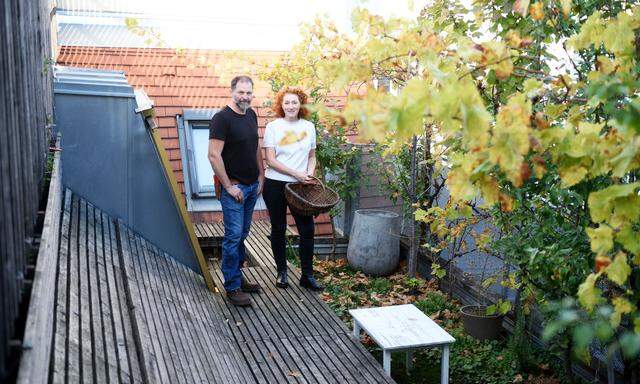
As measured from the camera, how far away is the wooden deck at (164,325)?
402 centimetres

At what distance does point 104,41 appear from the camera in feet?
36.3

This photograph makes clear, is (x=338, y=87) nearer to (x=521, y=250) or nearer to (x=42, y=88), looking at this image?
(x=521, y=250)

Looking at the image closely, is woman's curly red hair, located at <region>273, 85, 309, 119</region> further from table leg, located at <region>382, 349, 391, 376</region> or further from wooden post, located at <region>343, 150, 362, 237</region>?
table leg, located at <region>382, 349, 391, 376</region>

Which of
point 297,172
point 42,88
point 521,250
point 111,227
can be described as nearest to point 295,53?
point 297,172

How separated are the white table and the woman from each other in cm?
132

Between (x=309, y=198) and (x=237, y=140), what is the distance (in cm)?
108

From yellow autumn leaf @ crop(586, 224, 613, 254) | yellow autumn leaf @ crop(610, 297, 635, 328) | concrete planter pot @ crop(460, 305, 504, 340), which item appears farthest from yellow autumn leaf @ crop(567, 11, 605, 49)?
concrete planter pot @ crop(460, 305, 504, 340)

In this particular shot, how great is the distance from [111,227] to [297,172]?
168 centimetres

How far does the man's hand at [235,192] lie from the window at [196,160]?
310 cm

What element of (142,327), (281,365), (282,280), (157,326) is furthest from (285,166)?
(142,327)

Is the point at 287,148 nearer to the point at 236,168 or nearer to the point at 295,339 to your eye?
the point at 236,168

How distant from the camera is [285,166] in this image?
22.5 feet

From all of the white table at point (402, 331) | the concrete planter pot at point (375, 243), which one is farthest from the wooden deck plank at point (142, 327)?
the concrete planter pot at point (375, 243)

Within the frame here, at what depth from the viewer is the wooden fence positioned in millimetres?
2207
